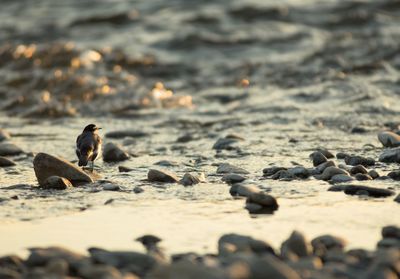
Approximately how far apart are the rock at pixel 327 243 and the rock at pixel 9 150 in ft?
14.8

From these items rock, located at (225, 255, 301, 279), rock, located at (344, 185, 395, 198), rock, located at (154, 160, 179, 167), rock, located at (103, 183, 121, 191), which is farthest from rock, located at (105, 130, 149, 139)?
rock, located at (225, 255, 301, 279)

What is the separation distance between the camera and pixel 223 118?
1118 centimetres

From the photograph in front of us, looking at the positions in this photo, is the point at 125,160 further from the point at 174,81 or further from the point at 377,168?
the point at 174,81

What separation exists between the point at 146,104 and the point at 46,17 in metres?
7.66

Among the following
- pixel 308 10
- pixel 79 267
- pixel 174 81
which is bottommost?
pixel 79 267

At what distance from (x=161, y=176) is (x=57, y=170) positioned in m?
0.84

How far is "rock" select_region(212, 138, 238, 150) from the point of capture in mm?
8931

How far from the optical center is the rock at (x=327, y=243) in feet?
16.4

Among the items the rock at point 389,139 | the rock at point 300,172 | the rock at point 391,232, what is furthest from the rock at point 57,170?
the rock at point 389,139

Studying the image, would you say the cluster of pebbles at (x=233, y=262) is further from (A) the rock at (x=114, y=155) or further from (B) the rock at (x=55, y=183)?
(A) the rock at (x=114, y=155)

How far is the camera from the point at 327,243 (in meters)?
5.07

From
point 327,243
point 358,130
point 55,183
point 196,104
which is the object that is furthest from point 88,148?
point 196,104

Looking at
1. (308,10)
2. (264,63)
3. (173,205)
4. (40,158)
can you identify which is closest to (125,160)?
(40,158)

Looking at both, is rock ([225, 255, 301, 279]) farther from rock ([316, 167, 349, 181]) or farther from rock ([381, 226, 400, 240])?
rock ([316, 167, 349, 181])
